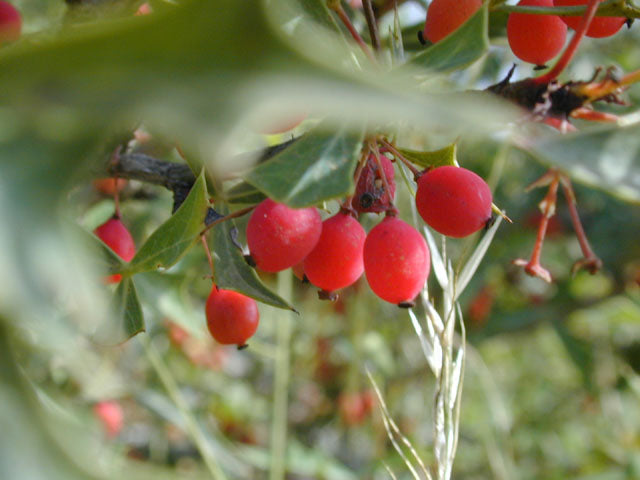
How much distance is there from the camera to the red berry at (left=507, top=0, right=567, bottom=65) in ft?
2.23

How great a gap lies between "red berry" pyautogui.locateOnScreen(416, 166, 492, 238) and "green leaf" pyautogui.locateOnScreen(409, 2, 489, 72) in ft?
0.39

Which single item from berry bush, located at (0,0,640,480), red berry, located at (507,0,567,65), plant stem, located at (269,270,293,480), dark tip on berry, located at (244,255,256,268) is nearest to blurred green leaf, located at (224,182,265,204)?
berry bush, located at (0,0,640,480)

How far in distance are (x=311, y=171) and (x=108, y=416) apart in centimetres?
154

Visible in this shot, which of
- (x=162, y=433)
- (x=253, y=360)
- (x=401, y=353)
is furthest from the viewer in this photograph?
(x=253, y=360)

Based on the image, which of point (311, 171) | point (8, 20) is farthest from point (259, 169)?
point (8, 20)

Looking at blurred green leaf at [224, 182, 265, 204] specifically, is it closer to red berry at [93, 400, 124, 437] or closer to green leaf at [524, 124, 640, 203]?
green leaf at [524, 124, 640, 203]

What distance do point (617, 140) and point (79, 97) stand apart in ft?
0.99

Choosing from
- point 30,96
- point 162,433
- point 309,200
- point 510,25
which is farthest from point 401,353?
point 30,96

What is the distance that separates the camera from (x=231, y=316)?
721 mm

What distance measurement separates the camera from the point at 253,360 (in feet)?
9.03

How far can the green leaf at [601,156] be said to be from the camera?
373 mm

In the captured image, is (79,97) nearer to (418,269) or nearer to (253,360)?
(418,269)

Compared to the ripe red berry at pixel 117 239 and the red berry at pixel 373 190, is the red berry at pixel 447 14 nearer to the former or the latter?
the red berry at pixel 373 190

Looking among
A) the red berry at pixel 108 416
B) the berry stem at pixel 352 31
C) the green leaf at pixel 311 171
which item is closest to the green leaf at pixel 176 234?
the green leaf at pixel 311 171
